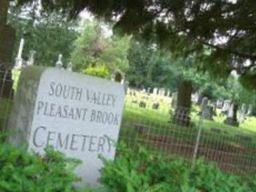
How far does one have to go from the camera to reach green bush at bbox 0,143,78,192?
3320 mm

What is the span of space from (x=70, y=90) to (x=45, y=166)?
4.12 ft

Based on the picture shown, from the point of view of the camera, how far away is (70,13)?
11.0m

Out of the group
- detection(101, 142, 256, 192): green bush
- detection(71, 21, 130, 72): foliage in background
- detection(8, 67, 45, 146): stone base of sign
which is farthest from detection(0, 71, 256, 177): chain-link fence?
detection(71, 21, 130, 72): foliage in background

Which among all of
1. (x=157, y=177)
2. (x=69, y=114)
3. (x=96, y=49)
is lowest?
(x=157, y=177)

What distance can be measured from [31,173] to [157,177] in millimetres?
1276

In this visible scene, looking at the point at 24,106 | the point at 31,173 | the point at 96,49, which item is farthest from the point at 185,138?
the point at 96,49

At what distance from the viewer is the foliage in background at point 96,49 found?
54719mm

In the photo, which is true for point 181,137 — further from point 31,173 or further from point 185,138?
point 31,173

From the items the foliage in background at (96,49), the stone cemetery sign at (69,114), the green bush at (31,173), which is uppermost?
Answer: the foliage in background at (96,49)

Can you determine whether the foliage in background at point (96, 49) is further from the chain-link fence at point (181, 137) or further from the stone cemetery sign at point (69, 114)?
the stone cemetery sign at point (69, 114)

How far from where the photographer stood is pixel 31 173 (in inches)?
141

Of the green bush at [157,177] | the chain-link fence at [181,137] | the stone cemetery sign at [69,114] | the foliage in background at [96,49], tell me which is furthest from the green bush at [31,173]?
the foliage in background at [96,49]

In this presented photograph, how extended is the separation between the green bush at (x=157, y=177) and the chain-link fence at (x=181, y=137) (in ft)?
10.7

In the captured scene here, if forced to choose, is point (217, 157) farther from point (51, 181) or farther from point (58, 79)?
point (51, 181)
